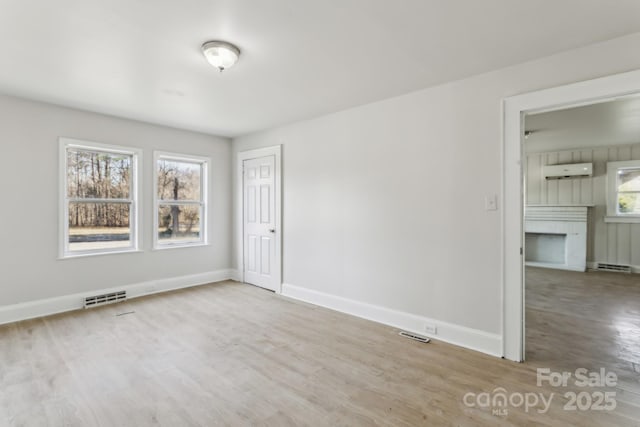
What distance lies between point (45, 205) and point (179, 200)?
66.7 inches

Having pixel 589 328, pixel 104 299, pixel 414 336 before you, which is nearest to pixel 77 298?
pixel 104 299

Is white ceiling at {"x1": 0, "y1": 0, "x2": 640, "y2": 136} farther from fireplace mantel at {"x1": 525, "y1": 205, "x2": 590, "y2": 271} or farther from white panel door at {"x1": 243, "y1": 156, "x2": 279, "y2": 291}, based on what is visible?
fireplace mantel at {"x1": 525, "y1": 205, "x2": 590, "y2": 271}

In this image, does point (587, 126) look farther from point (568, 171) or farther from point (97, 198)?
point (97, 198)

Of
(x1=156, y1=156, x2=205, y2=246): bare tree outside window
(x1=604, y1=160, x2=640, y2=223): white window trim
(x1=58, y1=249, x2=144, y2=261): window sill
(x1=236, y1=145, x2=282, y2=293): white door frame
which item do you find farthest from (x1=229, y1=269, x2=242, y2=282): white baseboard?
(x1=604, y1=160, x2=640, y2=223): white window trim

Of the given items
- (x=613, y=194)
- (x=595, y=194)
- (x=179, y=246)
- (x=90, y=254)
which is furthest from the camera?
(x=595, y=194)

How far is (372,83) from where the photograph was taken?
3158 millimetres

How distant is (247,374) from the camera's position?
2.48 metres

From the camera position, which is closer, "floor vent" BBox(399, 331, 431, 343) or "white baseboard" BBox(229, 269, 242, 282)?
"floor vent" BBox(399, 331, 431, 343)

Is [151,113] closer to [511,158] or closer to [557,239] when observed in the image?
[511,158]

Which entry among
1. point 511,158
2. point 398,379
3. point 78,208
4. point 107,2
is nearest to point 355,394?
point 398,379

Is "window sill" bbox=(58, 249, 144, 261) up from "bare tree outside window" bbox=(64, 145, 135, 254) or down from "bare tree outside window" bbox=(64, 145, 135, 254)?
down

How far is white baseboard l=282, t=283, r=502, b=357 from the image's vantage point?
2.87 m

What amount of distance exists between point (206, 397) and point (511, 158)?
311 centimetres

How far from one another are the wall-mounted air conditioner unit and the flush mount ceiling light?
742cm
